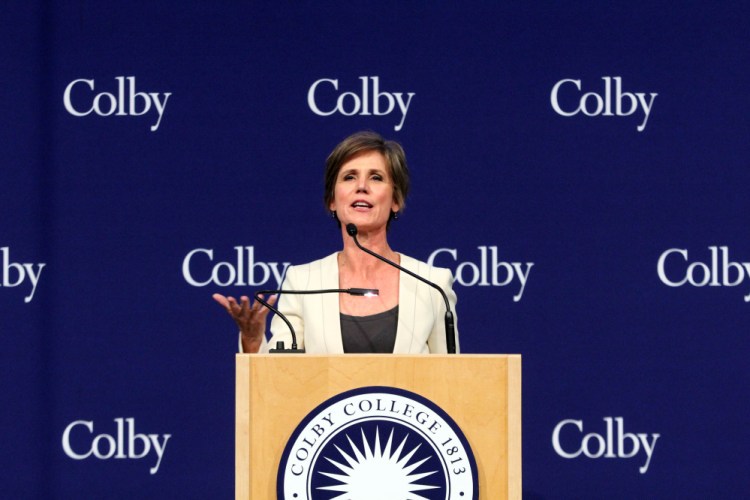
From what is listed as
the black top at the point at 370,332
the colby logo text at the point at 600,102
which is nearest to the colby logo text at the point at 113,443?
the black top at the point at 370,332

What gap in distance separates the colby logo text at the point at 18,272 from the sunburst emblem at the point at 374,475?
2.05 m

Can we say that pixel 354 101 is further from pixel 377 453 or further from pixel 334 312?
pixel 377 453

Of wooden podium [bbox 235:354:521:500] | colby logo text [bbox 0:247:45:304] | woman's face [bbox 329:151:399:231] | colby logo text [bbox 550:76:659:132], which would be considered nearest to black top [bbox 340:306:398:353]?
woman's face [bbox 329:151:399:231]

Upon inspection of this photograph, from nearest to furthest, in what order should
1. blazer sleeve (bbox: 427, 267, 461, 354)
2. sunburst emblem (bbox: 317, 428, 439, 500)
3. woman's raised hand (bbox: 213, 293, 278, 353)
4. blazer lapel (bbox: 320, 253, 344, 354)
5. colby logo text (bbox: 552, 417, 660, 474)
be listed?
sunburst emblem (bbox: 317, 428, 439, 500) < woman's raised hand (bbox: 213, 293, 278, 353) < blazer lapel (bbox: 320, 253, 344, 354) < blazer sleeve (bbox: 427, 267, 461, 354) < colby logo text (bbox: 552, 417, 660, 474)

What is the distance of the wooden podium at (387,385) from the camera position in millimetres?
2113

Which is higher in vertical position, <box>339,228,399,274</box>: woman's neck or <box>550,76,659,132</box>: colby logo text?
<box>550,76,659,132</box>: colby logo text

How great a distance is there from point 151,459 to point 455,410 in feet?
6.41

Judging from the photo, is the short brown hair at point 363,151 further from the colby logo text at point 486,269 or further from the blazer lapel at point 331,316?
the colby logo text at point 486,269

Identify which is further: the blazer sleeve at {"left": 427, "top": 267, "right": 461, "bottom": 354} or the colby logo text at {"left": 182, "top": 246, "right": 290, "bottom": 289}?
the colby logo text at {"left": 182, "top": 246, "right": 290, "bottom": 289}

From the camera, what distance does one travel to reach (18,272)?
12.5ft

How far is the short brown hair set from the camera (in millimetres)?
2971

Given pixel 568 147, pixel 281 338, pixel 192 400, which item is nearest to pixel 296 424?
pixel 281 338

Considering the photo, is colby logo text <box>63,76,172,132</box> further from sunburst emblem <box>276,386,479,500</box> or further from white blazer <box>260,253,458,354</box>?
sunburst emblem <box>276,386,479,500</box>

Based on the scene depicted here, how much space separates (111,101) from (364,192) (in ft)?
4.27
